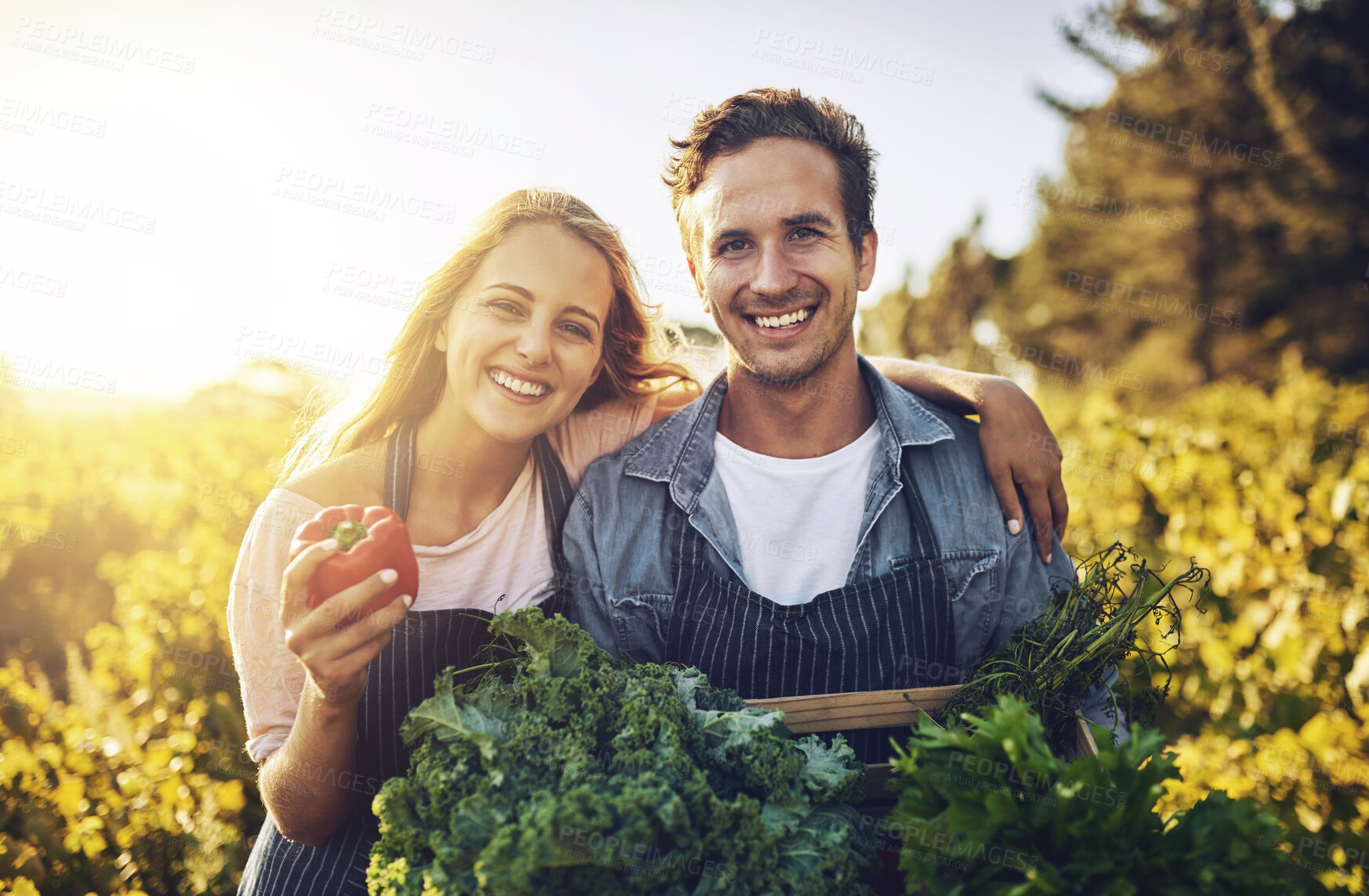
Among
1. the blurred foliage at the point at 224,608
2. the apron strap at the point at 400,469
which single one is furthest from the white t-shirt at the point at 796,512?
the blurred foliage at the point at 224,608

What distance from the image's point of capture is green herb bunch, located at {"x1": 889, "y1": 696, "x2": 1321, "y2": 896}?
5.03 ft

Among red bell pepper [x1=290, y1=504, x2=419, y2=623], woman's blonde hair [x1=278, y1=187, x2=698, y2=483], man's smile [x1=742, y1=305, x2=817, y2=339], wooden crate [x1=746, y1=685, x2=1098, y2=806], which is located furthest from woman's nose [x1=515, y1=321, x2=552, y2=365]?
wooden crate [x1=746, y1=685, x2=1098, y2=806]

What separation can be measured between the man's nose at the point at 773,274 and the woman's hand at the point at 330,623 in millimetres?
A: 1520

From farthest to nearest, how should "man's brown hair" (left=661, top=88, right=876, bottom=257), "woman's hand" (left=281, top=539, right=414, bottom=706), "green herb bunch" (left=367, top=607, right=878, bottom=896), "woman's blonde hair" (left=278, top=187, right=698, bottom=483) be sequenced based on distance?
"man's brown hair" (left=661, top=88, right=876, bottom=257) → "woman's blonde hair" (left=278, top=187, right=698, bottom=483) → "woman's hand" (left=281, top=539, right=414, bottom=706) → "green herb bunch" (left=367, top=607, right=878, bottom=896)

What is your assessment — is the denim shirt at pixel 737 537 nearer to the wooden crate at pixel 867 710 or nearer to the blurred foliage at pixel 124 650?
the wooden crate at pixel 867 710

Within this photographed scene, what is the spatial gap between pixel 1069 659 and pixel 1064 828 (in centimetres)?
65

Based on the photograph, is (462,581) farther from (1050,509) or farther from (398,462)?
(1050,509)

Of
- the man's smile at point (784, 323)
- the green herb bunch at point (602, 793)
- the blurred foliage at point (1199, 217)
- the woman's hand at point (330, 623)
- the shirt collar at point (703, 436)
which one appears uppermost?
the blurred foliage at point (1199, 217)

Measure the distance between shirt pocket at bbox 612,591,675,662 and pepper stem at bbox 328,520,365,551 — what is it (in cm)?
91

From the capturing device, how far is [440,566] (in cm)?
241

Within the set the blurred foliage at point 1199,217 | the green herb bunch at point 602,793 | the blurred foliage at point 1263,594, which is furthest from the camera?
the blurred foliage at point 1199,217

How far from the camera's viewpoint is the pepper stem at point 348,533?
187 cm

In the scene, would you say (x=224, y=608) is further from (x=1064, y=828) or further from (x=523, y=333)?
(x=1064, y=828)

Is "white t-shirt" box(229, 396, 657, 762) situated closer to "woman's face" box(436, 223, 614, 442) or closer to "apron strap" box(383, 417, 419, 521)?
"apron strap" box(383, 417, 419, 521)
